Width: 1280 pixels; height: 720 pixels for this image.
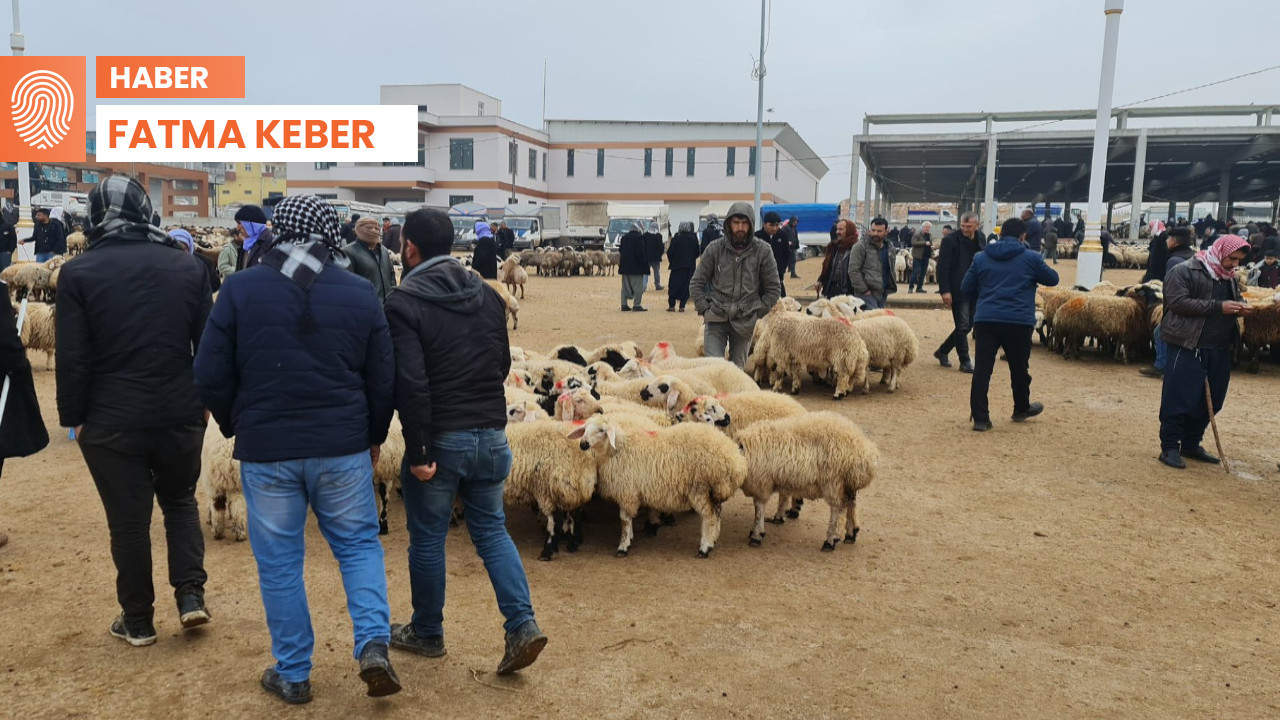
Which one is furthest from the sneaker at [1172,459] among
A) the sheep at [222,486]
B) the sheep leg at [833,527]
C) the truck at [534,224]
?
the truck at [534,224]

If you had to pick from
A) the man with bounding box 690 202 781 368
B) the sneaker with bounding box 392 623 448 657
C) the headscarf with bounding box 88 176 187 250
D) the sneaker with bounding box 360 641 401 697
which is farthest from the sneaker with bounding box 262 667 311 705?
the man with bounding box 690 202 781 368

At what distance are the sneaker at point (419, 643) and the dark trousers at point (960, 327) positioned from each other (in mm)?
9224

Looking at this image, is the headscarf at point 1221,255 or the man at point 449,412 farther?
the headscarf at point 1221,255

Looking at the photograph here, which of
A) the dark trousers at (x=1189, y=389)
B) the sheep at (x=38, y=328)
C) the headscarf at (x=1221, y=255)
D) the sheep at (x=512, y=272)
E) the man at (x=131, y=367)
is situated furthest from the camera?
the sheep at (x=512, y=272)

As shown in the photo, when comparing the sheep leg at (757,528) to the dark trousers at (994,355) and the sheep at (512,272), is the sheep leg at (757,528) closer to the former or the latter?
the dark trousers at (994,355)

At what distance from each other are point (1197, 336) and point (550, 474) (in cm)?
558

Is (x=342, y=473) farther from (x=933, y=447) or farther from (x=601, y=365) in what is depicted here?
(x=933, y=447)

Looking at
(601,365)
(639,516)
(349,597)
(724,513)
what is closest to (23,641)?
(349,597)

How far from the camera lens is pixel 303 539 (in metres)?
3.27

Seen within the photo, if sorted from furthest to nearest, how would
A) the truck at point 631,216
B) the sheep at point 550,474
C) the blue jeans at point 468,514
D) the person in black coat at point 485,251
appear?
the truck at point 631,216 < the person in black coat at point 485,251 < the sheep at point 550,474 < the blue jeans at point 468,514

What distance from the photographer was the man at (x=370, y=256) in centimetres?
715

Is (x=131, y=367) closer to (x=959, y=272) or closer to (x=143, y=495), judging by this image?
(x=143, y=495)

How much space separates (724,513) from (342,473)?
3527mm

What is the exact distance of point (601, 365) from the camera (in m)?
7.80
